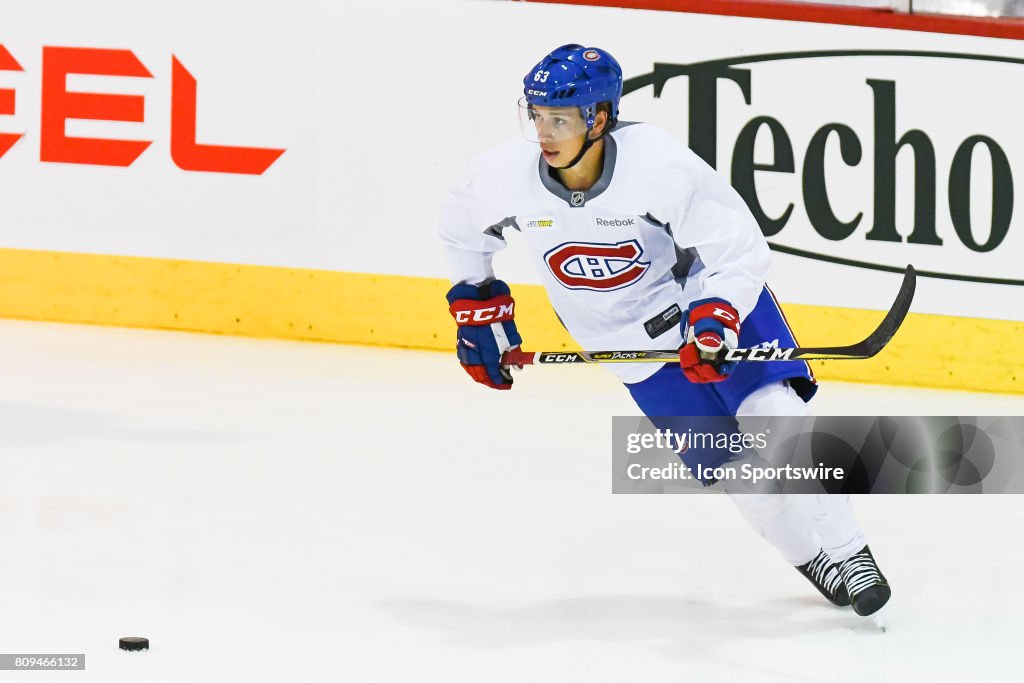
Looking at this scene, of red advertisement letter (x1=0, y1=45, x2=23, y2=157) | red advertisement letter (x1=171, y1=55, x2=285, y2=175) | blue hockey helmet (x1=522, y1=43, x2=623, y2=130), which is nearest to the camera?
blue hockey helmet (x1=522, y1=43, x2=623, y2=130)

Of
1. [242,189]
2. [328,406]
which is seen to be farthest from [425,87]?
[328,406]

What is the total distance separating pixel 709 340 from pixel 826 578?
0.62 meters

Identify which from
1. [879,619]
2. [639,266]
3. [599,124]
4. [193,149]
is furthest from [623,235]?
[193,149]

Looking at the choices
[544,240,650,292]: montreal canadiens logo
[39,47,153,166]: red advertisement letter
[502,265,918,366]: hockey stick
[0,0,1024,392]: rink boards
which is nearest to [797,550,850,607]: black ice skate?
[502,265,918,366]: hockey stick

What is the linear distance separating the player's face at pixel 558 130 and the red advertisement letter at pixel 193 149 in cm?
331

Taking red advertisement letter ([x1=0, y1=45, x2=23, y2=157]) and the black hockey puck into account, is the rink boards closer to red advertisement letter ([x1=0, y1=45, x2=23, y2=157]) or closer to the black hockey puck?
red advertisement letter ([x1=0, y1=45, x2=23, y2=157])

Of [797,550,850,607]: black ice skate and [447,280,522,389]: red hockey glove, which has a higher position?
[447,280,522,389]: red hockey glove

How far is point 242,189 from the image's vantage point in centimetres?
641

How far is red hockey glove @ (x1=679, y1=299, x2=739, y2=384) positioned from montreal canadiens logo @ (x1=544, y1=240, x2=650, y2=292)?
21 cm

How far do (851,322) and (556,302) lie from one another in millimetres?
2730

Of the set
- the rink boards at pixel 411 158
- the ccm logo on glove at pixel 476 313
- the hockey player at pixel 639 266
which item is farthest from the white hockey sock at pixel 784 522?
the rink boards at pixel 411 158

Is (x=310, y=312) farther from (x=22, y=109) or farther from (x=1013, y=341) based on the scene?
(x=1013, y=341)

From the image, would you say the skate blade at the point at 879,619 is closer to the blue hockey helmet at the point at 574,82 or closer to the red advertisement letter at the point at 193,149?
the blue hockey helmet at the point at 574,82

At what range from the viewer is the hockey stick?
127 inches
